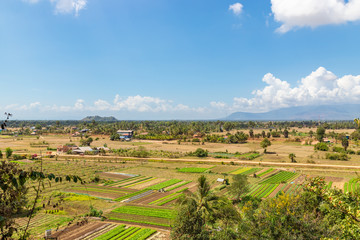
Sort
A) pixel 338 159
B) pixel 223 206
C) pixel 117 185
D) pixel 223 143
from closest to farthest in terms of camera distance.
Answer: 1. pixel 223 206
2. pixel 117 185
3. pixel 338 159
4. pixel 223 143

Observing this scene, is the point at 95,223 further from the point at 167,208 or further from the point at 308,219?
the point at 308,219

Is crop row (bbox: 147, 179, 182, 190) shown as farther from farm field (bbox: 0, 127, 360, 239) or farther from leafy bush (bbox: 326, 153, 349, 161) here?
leafy bush (bbox: 326, 153, 349, 161)

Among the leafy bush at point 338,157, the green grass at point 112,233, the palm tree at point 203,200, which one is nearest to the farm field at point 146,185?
the green grass at point 112,233

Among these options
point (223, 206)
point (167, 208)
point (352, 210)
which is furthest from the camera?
point (167, 208)

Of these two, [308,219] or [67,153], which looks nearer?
[308,219]

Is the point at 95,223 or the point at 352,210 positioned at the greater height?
the point at 352,210

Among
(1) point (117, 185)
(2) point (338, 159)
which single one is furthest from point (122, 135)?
(2) point (338, 159)

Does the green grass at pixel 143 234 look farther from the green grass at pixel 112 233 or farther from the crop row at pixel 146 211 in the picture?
the crop row at pixel 146 211
